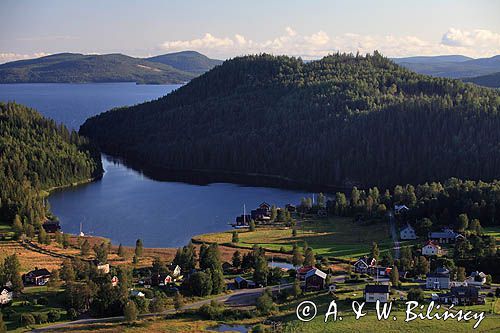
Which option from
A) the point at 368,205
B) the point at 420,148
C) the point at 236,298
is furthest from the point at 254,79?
the point at 236,298

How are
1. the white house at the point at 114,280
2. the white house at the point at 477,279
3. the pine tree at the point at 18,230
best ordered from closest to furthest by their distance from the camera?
the white house at the point at 114,280, the white house at the point at 477,279, the pine tree at the point at 18,230

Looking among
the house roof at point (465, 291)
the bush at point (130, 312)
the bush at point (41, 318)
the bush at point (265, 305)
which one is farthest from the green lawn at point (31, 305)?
the house roof at point (465, 291)

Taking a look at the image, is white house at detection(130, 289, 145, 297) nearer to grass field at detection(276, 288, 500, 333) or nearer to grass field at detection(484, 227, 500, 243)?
grass field at detection(276, 288, 500, 333)

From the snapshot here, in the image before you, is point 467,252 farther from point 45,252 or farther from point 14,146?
point 14,146

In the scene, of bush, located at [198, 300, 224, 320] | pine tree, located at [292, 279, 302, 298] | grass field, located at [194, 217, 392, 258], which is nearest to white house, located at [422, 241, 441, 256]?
grass field, located at [194, 217, 392, 258]

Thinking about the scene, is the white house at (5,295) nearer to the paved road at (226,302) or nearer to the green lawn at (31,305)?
the green lawn at (31,305)

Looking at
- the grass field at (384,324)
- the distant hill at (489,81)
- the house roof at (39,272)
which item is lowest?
the house roof at (39,272)

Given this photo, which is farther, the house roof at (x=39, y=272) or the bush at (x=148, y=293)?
the house roof at (x=39, y=272)
